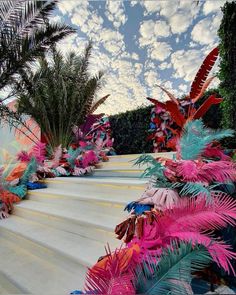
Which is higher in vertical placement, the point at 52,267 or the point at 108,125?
the point at 108,125

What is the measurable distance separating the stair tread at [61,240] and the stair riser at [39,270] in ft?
0.16

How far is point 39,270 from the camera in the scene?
73.2 inches

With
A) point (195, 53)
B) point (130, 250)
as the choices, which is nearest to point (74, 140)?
point (195, 53)

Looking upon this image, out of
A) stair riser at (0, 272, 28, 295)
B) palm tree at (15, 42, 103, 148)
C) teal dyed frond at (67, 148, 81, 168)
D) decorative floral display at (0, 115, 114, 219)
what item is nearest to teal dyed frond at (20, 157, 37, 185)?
decorative floral display at (0, 115, 114, 219)

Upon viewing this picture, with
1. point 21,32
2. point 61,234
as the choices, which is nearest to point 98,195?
point 61,234

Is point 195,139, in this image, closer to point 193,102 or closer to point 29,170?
point 193,102

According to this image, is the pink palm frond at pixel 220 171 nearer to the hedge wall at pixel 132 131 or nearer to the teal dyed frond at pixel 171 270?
the teal dyed frond at pixel 171 270

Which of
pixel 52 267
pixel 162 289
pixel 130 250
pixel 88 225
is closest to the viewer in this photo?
pixel 162 289

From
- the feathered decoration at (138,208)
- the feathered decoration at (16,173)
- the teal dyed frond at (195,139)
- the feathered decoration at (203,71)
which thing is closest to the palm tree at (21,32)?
the feathered decoration at (16,173)

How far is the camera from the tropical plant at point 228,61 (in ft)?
9.29

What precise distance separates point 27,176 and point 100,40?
15.7ft

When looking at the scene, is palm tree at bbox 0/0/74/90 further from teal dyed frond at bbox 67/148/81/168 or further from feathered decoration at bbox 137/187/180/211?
feathered decoration at bbox 137/187/180/211

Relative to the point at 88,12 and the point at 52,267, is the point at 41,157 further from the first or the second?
the point at 88,12

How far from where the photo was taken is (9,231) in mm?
2615
